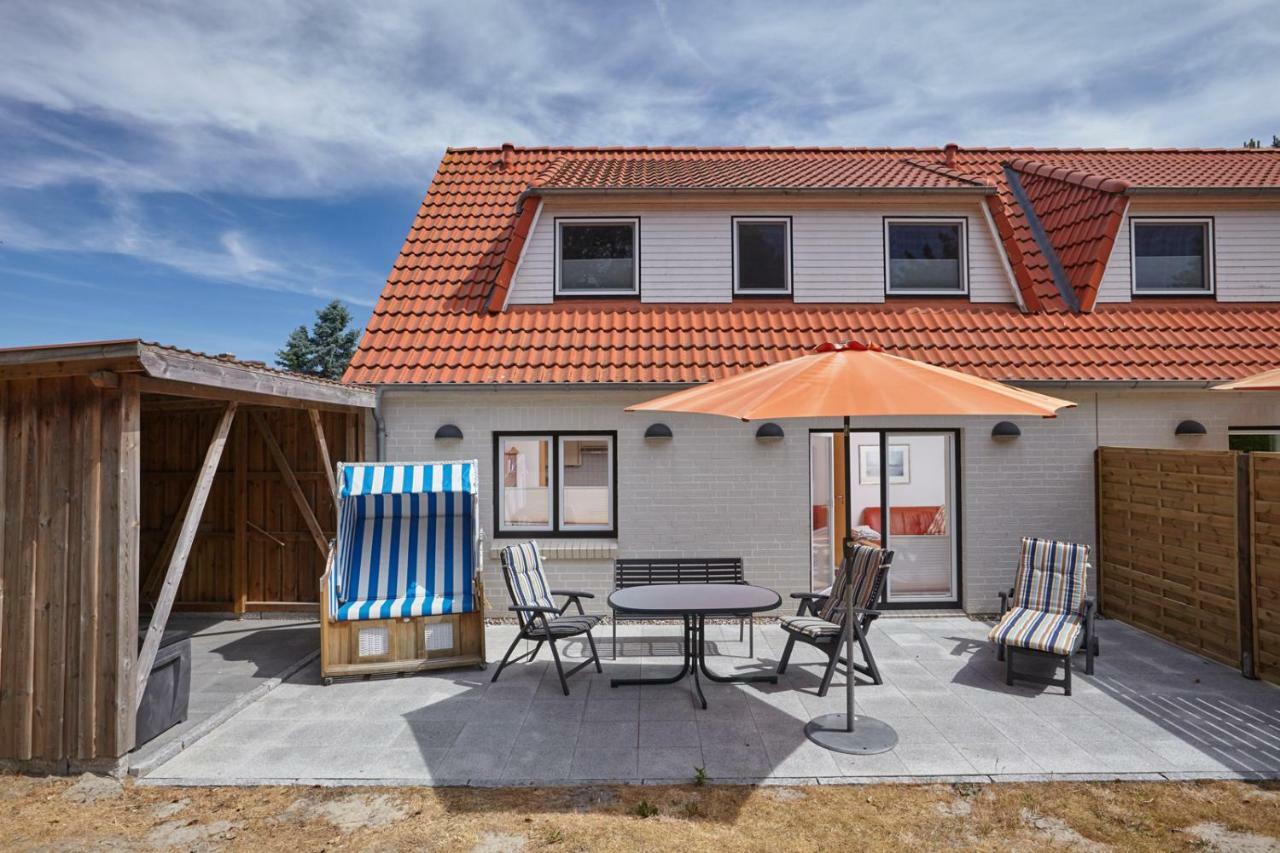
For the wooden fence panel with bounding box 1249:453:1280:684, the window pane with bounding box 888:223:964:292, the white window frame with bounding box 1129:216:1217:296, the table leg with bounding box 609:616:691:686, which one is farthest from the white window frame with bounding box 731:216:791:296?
the wooden fence panel with bounding box 1249:453:1280:684

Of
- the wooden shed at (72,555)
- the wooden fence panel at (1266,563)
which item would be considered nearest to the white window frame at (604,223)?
the wooden shed at (72,555)

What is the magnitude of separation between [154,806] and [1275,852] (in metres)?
6.51

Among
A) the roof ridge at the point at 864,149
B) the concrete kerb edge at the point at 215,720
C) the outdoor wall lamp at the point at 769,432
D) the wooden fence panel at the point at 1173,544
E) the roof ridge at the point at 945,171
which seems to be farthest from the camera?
the roof ridge at the point at 864,149

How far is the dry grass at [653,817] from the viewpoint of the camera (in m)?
4.11

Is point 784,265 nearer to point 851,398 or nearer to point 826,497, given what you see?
point 826,497

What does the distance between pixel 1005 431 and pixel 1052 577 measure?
2.28 metres

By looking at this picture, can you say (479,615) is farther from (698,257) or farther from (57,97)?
(57,97)

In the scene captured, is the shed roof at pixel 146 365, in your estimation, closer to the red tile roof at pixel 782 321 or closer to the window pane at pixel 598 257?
the red tile roof at pixel 782 321

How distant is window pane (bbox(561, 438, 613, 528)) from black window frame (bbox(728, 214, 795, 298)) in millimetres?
3051

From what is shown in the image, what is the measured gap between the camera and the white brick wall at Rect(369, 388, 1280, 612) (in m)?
9.08

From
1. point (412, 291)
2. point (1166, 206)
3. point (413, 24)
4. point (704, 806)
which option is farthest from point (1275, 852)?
point (413, 24)

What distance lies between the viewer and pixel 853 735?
546cm

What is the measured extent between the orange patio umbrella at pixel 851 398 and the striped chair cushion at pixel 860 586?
1.09 m

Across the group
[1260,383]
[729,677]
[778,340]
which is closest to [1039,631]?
[729,677]
